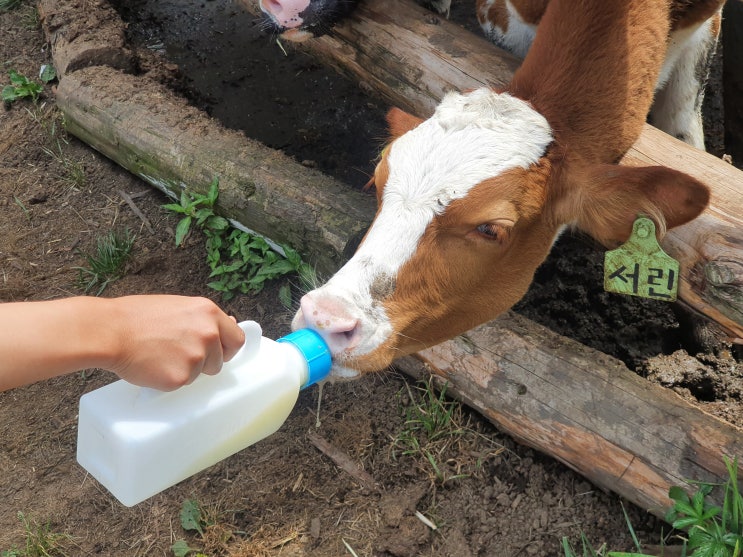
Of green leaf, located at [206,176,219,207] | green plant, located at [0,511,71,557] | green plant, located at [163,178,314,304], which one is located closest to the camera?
green plant, located at [0,511,71,557]

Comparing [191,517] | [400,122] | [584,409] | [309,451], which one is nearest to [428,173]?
[400,122]

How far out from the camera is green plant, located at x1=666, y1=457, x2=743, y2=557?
2.23 meters

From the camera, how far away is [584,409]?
2658mm

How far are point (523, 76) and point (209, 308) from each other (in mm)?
1651

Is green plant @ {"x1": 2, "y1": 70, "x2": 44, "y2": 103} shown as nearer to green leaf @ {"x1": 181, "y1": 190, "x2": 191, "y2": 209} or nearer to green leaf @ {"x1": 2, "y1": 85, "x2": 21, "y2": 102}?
green leaf @ {"x1": 2, "y1": 85, "x2": 21, "y2": 102}

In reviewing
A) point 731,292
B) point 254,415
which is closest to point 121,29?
point 254,415

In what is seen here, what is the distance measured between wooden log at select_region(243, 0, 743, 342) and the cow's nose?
4.38 feet

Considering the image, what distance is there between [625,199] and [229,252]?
85.5 inches

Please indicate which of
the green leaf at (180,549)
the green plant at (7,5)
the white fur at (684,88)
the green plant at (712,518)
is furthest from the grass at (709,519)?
the green plant at (7,5)

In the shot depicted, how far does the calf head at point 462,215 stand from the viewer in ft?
7.14

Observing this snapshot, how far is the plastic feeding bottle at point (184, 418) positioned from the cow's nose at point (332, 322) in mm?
141

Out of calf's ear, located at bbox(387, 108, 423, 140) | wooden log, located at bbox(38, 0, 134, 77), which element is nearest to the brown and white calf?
calf's ear, located at bbox(387, 108, 423, 140)

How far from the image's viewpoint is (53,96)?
4.70 meters

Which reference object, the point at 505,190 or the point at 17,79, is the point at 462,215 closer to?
the point at 505,190
